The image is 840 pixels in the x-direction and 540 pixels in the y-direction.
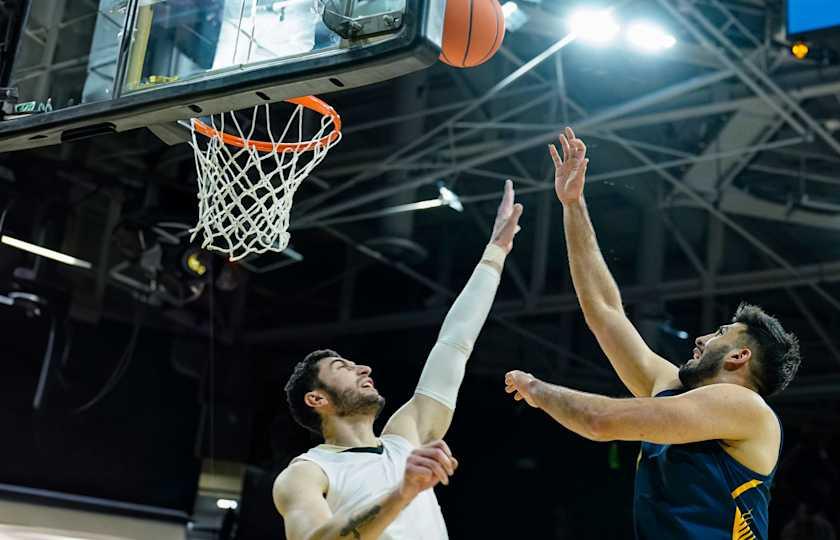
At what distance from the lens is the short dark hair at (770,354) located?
2.79 m

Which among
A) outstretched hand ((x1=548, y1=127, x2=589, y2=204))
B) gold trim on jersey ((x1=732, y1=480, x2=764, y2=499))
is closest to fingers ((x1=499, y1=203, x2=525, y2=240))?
outstretched hand ((x1=548, y1=127, x2=589, y2=204))

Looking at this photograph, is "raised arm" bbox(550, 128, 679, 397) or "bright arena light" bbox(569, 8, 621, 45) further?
"bright arena light" bbox(569, 8, 621, 45)

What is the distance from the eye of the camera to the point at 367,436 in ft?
10.4

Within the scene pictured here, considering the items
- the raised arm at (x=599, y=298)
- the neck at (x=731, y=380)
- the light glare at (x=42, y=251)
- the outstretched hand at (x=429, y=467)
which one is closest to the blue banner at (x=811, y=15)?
the raised arm at (x=599, y=298)

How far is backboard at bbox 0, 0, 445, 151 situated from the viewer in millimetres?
2832

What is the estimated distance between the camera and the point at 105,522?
9.35m

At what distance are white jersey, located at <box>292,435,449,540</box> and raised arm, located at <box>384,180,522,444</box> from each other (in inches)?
6.3

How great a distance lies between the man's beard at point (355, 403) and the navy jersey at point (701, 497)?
0.87m

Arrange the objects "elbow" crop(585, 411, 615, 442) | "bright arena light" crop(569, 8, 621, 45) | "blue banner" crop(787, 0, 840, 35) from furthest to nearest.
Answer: "bright arena light" crop(569, 8, 621, 45) < "blue banner" crop(787, 0, 840, 35) < "elbow" crop(585, 411, 615, 442)

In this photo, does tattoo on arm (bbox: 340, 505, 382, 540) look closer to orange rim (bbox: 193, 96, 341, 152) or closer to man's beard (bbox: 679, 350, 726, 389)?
man's beard (bbox: 679, 350, 726, 389)

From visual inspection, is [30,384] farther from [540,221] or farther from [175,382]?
[540,221]

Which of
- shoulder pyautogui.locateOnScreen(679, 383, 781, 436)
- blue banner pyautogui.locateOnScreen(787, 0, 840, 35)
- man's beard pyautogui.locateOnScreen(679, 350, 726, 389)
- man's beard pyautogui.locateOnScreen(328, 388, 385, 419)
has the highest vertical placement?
blue banner pyautogui.locateOnScreen(787, 0, 840, 35)

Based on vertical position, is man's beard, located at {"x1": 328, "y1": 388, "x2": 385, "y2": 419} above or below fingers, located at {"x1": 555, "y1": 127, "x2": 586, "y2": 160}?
below

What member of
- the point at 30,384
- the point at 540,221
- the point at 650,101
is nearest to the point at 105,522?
the point at 30,384
